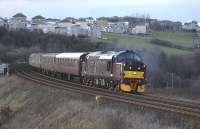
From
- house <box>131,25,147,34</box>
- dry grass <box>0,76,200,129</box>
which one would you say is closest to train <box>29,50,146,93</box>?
dry grass <box>0,76,200,129</box>

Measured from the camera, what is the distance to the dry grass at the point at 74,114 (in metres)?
20.6

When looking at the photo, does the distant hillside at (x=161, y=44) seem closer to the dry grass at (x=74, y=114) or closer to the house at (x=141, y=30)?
the house at (x=141, y=30)

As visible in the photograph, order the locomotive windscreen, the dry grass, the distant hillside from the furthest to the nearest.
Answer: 1. the distant hillside
2. the locomotive windscreen
3. the dry grass

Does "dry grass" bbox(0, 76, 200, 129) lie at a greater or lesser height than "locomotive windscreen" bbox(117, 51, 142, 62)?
lesser

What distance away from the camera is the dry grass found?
20.6 m

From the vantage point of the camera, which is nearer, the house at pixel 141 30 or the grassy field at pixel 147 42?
the grassy field at pixel 147 42

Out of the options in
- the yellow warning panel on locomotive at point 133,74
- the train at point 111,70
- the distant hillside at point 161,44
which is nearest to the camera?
the yellow warning panel on locomotive at point 133,74

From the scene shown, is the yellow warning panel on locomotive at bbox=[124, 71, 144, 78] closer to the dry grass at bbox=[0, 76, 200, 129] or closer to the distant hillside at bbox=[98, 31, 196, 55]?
the dry grass at bbox=[0, 76, 200, 129]

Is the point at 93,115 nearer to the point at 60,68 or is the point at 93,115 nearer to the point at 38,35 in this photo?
the point at 60,68

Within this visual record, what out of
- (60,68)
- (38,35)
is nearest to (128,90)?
(60,68)

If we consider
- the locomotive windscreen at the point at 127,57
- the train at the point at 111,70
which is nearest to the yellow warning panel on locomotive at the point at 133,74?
the train at the point at 111,70

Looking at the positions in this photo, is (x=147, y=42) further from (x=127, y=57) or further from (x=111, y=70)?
(x=127, y=57)

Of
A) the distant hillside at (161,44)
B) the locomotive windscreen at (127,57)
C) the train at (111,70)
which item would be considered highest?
the locomotive windscreen at (127,57)

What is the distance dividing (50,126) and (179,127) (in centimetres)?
888
